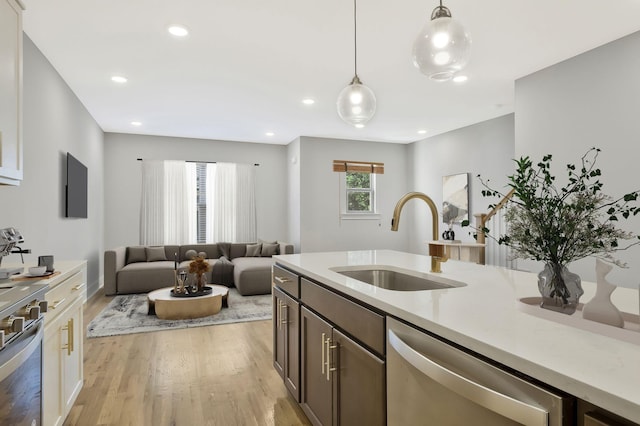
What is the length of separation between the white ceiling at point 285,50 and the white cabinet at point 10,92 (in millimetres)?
868

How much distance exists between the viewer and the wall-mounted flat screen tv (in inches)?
173

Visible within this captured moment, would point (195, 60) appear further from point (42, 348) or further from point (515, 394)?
point (515, 394)

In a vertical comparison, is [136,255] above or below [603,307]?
below

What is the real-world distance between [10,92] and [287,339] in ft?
6.59

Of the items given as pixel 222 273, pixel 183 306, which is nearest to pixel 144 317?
pixel 183 306

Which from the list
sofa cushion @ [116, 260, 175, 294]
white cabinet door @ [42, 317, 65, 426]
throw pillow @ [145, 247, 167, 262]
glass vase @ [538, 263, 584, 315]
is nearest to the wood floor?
white cabinet door @ [42, 317, 65, 426]

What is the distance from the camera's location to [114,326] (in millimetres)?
4125

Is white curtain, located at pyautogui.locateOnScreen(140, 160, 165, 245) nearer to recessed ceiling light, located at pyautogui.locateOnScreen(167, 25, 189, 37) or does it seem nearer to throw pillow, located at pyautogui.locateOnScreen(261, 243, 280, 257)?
throw pillow, located at pyautogui.locateOnScreen(261, 243, 280, 257)

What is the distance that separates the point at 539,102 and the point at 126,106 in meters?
5.07

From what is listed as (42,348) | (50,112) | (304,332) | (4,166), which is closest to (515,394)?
(304,332)

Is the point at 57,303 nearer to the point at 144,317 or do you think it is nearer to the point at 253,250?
the point at 144,317

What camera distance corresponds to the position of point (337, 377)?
5.49ft

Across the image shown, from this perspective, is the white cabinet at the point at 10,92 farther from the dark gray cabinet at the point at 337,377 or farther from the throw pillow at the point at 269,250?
the throw pillow at the point at 269,250

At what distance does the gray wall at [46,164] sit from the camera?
10.5 feet
